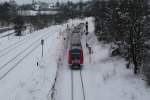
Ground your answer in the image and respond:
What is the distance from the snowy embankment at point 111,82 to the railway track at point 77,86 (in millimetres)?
350

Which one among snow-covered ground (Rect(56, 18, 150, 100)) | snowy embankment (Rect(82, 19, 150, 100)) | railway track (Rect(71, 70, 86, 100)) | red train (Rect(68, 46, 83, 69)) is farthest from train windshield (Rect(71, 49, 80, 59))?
railway track (Rect(71, 70, 86, 100))

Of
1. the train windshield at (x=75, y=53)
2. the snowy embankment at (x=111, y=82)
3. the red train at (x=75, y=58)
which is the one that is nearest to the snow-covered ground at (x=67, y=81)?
the snowy embankment at (x=111, y=82)

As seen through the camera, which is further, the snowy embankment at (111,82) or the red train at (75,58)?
the red train at (75,58)

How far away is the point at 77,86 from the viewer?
2262 cm

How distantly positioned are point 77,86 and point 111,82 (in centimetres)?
275

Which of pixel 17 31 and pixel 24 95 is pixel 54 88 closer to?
pixel 24 95

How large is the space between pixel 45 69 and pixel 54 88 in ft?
22.4

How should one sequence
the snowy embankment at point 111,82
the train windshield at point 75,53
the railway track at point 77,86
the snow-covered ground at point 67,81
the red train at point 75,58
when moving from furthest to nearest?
the train windshield at point 75,53 < the red train at point 75,58 < the railway track at point 77,86 < the snow-covered ground at point 67,81 < the snowy embankment at point 111,82

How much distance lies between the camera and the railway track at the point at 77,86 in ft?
65.7

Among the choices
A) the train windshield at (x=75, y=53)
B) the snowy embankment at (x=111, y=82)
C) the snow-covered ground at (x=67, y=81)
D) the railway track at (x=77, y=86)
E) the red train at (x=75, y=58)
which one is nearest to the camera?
the snowy embankment at (x=111, y=82)

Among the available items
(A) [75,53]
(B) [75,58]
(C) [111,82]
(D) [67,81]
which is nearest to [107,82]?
(C) [111,82]

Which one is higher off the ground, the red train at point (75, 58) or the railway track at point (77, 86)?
the red train at point (75, 58)

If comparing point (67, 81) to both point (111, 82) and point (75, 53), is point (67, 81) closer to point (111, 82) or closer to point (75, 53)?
point (111, 82)

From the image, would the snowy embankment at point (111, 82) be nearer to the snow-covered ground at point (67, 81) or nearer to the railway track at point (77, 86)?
the snow-covered ground at point (67, 81)
